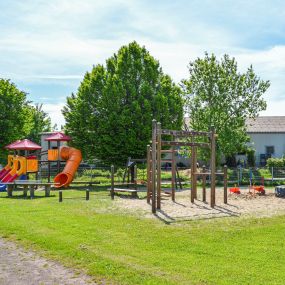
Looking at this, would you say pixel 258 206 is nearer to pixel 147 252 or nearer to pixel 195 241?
pixel 195 241

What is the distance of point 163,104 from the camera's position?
3297 centimetres

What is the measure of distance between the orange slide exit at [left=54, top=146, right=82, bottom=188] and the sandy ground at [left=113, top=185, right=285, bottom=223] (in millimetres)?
9636

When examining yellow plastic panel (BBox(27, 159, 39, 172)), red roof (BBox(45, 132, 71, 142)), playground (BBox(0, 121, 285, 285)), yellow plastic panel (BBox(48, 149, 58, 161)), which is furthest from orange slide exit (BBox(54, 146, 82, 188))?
playground (BBox(0, 121, 285, 285))

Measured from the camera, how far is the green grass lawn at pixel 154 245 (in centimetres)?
791

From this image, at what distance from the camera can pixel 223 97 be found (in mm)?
37156

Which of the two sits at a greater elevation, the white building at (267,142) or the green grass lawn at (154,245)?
the white building at (267,142)

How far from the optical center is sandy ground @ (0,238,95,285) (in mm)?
7680

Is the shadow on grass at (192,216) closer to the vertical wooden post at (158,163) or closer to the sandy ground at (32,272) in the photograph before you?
the vertical wooden post at (158,163)

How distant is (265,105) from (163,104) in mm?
9615

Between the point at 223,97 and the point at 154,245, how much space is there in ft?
92.9

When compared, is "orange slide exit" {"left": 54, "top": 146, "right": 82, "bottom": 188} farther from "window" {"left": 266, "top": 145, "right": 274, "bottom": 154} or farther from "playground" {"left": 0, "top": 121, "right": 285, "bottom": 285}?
"window" {"left": 266, "top": 145, "right": 274, "bottom": 154}

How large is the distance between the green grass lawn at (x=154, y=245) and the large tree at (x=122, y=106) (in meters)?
16.3

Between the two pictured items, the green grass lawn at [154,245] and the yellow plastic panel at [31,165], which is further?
the yellow plastic panel at [31,165]

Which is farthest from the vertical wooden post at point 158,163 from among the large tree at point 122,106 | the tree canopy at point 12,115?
the tree canopy at point 12,115
